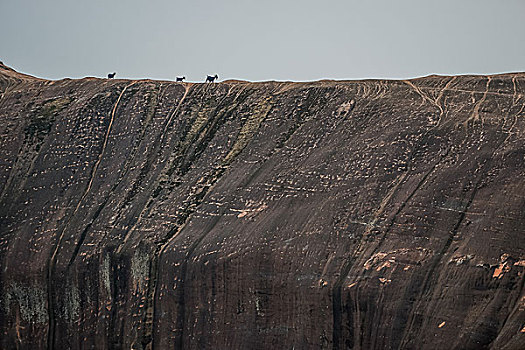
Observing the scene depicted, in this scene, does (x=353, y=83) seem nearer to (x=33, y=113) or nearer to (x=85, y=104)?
(x=85, y=104)

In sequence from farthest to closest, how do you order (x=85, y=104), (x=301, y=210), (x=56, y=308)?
1. (x=85, y=104)
2. (x=56, y=308)
3. (x=301, y=210)

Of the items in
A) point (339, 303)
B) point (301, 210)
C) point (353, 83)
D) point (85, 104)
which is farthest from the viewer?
point (85, 104)

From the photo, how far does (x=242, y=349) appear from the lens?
6.92 metres

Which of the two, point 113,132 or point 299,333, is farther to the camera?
point 113,132

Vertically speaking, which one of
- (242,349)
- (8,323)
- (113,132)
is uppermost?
(113,132)

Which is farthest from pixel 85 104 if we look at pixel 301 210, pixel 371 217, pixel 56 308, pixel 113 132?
pixel 371 217

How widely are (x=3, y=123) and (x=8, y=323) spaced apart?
8.22 ft

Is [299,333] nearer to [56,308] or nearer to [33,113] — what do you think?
[56,308]

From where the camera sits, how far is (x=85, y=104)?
8.77 meters

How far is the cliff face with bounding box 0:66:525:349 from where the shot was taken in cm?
643

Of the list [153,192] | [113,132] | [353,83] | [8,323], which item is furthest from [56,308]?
[353,83]

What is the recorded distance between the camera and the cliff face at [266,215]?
6.43 metres

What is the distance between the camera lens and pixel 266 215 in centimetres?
725

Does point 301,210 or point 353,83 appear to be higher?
point 353,83
